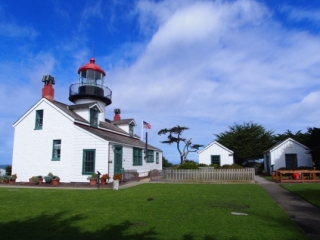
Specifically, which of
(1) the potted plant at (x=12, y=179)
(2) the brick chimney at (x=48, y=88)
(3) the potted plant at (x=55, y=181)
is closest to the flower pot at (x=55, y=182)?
(3) the potted plant at (x=55, y=181)

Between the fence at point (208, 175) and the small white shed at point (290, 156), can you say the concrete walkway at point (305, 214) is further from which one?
the small white shed at point (290, 156)

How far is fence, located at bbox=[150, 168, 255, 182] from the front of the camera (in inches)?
819

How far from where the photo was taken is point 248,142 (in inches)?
1506

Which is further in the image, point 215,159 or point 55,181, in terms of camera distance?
point 215,159

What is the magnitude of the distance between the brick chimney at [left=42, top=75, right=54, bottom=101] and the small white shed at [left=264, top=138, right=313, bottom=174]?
911 inches

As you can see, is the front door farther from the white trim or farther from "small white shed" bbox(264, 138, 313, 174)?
"small white shed" bbox(264, 138, 313, 174)

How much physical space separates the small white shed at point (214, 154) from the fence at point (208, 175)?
10.0 meters

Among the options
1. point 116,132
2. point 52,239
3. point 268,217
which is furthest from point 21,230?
point 116,132

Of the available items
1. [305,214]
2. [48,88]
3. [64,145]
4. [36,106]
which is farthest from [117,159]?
[305,214]

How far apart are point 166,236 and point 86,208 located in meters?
4.52

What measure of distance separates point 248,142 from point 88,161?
25259 millimetres

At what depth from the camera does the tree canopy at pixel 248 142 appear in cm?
3791

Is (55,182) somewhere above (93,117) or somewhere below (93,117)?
below

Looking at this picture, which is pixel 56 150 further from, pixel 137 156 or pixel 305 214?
pixel 305 214
